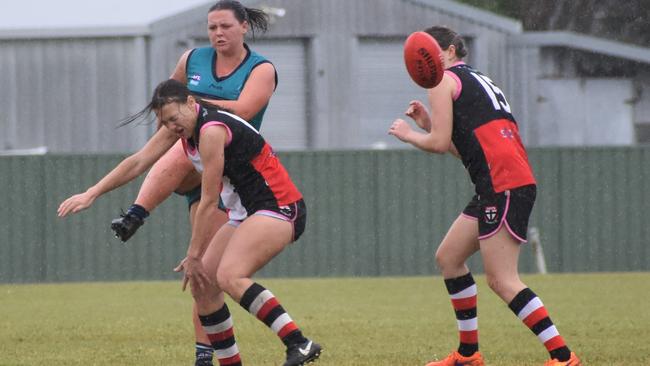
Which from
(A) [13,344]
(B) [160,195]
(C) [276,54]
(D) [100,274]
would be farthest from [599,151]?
(B) [160,195]

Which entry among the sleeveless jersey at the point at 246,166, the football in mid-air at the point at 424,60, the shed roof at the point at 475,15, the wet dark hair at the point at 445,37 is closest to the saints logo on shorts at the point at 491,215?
the football in mid-air at the point at 424,60

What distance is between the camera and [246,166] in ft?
24.4

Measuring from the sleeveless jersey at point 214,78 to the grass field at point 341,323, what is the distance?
1.79m

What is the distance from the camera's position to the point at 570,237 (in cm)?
1898

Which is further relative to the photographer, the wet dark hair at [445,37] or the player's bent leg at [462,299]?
the player's bent leg at [462,299]

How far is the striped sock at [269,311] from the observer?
735 centimetres

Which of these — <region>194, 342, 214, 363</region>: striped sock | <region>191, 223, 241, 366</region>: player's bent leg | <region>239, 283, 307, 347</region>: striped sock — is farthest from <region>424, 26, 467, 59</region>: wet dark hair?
A: <region>194, 342, 214, 363</region>: striped sock

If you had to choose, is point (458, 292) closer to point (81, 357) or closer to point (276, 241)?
point (276, 241)

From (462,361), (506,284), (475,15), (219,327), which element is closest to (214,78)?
(219,327)

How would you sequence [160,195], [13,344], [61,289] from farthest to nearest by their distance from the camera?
1. [61,289]
2. [13,344]
3. [160,195]

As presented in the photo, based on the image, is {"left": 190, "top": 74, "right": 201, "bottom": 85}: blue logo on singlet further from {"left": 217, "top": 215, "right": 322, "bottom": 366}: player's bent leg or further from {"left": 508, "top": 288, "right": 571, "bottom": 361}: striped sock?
{"left": 508, "top": 288, "right": 571, "bottom": 361}: striped sock

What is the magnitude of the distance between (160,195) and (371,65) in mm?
18872

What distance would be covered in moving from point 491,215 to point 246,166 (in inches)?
53.3

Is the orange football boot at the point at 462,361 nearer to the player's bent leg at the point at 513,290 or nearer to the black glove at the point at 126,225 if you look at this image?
the player's bent leg at the point at 513,290
